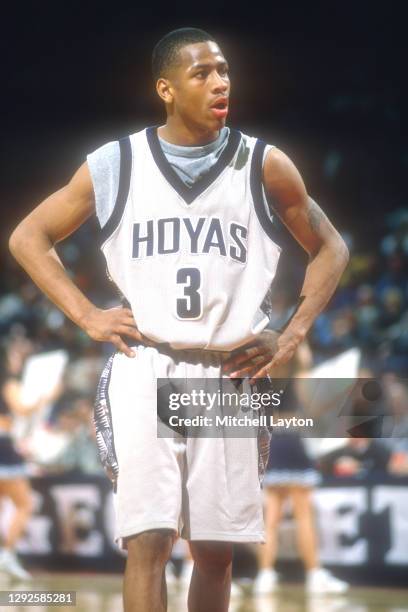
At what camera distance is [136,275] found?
10.0 feet

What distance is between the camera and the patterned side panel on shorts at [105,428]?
10.0ft

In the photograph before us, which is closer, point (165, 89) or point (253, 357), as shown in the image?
point (253, 357)

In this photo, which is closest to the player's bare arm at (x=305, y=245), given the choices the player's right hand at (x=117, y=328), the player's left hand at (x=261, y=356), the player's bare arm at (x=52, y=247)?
the player's left hand at (x=261, y=356)

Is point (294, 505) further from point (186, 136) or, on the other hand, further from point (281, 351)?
point (186, 136)

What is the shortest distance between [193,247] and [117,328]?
314mm

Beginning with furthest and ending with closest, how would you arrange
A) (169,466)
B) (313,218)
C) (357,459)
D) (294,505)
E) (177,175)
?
1. (357,459)
2. (294,505)
3. (313,218)
4. (177,175)
5. (169,466)

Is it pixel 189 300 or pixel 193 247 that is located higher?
pixel 193 247

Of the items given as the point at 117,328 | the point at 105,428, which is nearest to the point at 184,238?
the point at 117,328

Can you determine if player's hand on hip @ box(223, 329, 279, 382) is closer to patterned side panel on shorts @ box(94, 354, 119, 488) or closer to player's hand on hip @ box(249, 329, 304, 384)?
player's hand on hip @ box(249, 329, 304, 384)

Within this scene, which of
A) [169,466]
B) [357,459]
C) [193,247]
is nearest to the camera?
[169,466]

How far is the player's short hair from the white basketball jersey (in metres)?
0.22

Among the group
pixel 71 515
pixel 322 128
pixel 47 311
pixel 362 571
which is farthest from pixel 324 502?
pixel 322 128

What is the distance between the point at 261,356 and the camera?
122 inches

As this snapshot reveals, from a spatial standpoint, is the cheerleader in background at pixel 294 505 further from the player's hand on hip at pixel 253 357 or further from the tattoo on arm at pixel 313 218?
the player's hand on hip at pixel 253 357
